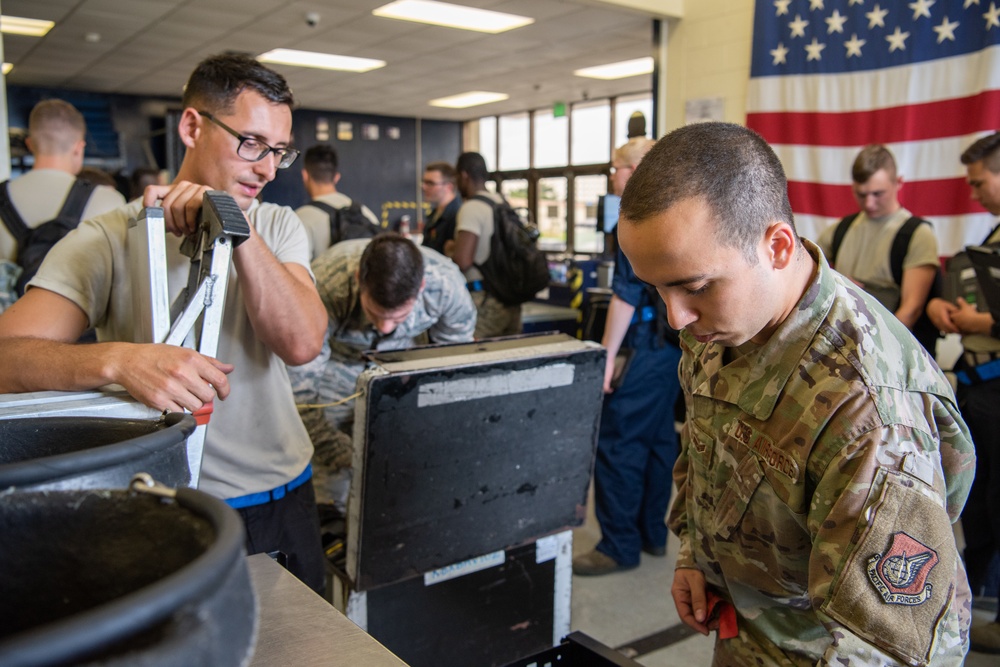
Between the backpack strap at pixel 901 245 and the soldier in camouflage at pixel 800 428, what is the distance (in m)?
2.08

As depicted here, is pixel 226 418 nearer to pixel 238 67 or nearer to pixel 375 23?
pixel 238 67

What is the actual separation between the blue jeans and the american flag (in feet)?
5.74

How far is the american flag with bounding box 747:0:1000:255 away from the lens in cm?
362

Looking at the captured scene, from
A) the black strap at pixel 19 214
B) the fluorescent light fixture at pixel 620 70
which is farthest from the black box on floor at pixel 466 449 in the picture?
the fluorescent light fixture at pixel 620 70

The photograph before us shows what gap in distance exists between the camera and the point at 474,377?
5.57 feet

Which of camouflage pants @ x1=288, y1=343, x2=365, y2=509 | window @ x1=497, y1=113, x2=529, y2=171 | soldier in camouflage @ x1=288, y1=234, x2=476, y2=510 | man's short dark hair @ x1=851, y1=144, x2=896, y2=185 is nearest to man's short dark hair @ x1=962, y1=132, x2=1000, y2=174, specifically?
man's short dark hair @ x1=851, y1=144, x2=896, y2=185

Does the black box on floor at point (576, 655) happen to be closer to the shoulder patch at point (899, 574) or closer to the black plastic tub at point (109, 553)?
the shoulder patch at point (899, 574)

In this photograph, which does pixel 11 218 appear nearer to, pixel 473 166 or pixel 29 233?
pixel 29 233

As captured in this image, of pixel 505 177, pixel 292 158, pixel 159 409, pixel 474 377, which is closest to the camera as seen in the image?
pixel 159 409

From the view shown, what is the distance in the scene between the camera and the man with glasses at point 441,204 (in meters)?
4.58

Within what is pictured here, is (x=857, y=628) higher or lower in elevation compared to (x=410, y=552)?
higher

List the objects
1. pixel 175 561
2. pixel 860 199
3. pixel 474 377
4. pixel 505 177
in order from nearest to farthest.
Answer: pixel 175 561 → pixel 474 377 → pixel 860 199 → pixel 505 177

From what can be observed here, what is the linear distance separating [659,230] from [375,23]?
564 centimetres

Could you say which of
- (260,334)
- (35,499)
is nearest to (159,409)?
(35,499)
